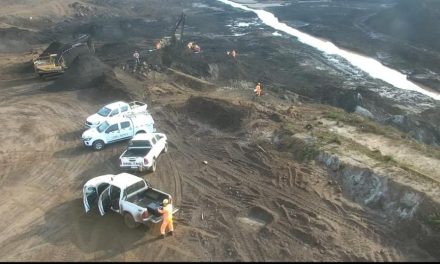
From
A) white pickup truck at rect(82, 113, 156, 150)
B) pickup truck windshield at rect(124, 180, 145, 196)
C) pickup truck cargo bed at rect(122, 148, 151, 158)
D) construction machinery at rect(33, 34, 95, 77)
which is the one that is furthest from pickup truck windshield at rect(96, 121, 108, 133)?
construction machinery at rect(33, 34, 95, 77)

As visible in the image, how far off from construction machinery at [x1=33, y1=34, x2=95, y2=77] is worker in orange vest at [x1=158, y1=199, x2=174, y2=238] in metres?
27.8

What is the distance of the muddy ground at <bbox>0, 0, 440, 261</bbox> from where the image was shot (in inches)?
664

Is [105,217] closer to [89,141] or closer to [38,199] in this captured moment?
[38,199]

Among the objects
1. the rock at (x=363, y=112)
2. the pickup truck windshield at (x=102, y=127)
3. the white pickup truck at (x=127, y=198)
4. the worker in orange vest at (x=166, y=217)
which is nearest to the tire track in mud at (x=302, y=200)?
the white pickup truck at (x=127, y=198)

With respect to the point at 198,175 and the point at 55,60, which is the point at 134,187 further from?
the point at 55,60

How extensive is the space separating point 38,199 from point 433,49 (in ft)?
160

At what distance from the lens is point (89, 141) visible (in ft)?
84.3

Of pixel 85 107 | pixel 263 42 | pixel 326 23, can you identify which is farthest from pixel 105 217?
pixel 326 23

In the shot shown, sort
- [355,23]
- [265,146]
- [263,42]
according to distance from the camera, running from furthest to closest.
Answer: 1. [355,23]
2. [263,42]
3. [265,146]

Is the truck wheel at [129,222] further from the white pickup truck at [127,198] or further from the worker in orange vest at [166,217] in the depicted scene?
the worker in orange vest at [166,217]

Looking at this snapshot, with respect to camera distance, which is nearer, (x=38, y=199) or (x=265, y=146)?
(x=38, y=199)

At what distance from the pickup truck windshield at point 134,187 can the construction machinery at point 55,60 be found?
85.2 ft

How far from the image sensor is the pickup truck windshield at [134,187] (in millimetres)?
18297

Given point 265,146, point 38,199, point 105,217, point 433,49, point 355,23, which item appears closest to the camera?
point 105,217
